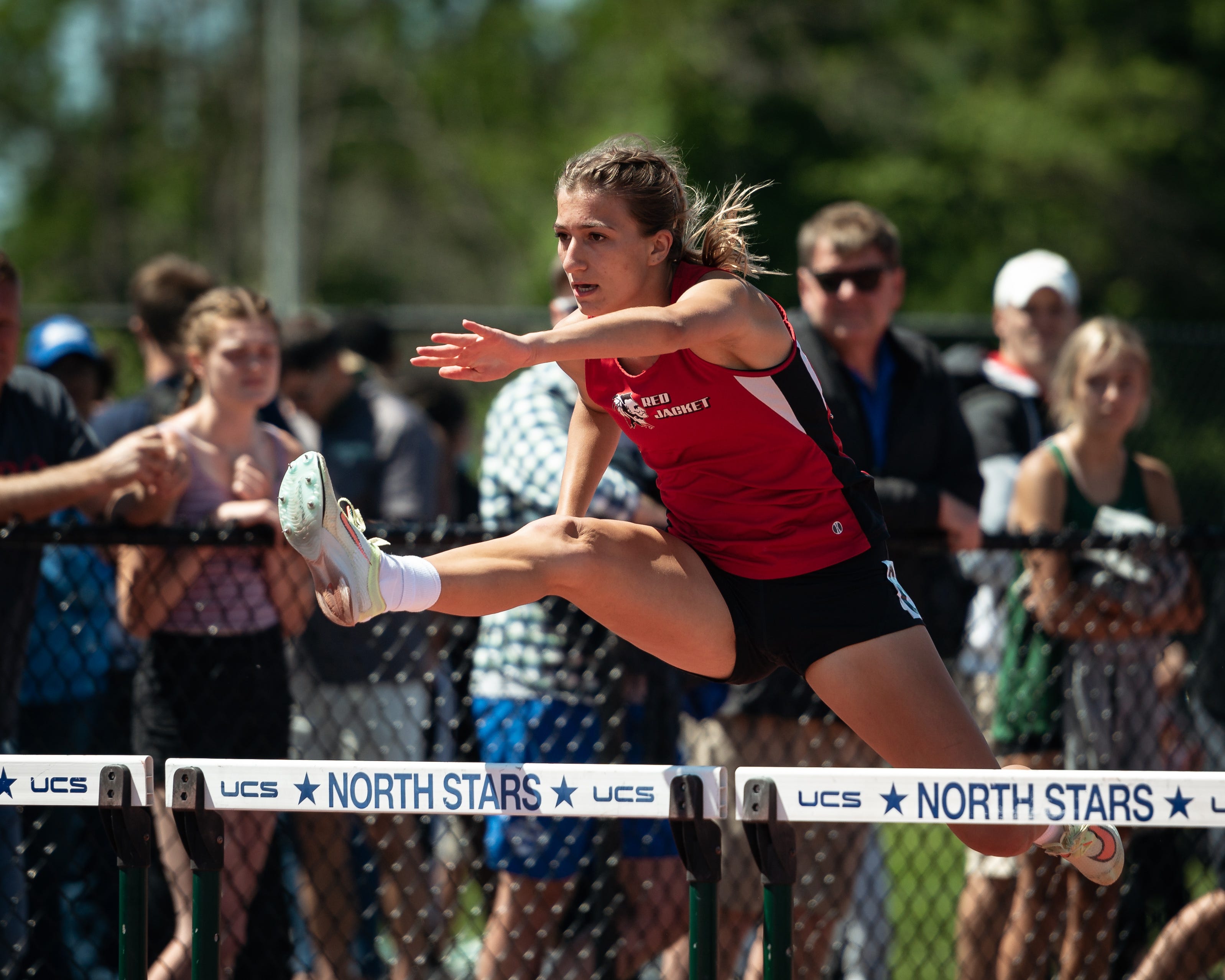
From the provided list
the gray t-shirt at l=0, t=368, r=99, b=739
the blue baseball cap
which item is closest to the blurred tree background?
the blue baseball cap

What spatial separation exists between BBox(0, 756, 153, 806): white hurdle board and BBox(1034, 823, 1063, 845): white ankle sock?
5.95 ft

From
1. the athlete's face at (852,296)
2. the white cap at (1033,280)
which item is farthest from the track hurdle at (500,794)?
the white cap at (1033,280)

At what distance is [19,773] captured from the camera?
97.7 inches

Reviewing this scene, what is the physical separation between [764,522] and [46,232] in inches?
965

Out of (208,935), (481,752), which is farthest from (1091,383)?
(208,935)

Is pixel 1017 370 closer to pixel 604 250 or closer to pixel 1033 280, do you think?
pixel 1033 280

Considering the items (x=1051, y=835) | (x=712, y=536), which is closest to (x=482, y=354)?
(x=712, y=536)

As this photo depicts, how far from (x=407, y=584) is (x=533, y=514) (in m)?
1.24

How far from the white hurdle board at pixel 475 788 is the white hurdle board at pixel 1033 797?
0.66 ft

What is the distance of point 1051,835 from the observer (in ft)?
9.25

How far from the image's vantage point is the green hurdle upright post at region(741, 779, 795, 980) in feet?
7.83

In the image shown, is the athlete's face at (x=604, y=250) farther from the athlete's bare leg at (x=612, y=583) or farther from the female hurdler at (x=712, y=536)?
the athlete's bare leg at (x=612, y=583)

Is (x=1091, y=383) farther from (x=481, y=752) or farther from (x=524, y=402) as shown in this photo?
(x=481, y=752)

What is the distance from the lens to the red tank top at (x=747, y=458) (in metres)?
2.80
